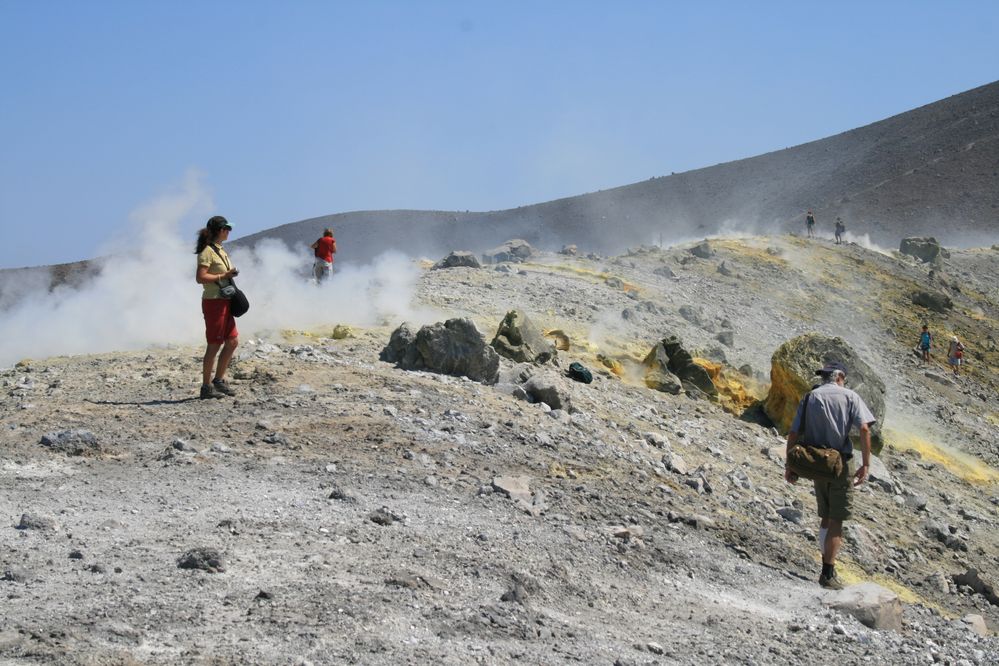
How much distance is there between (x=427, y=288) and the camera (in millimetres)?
17734

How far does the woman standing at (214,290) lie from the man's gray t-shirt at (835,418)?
4042mm

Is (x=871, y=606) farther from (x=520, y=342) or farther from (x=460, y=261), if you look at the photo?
(x=460, y=261)

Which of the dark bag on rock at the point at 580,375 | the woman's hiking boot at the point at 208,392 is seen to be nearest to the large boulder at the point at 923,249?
the dark bag on rock at the point at 580,375

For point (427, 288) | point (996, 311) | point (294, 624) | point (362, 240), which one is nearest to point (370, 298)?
point (427, 288)

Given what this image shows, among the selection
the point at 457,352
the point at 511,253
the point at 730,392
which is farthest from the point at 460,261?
the point at 457,352

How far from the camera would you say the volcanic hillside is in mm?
62531

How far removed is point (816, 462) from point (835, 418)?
0.30 metres

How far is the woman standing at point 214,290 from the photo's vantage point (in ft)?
26.9

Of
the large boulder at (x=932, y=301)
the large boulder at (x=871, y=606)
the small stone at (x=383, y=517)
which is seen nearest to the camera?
the small stone at (x=383, y=517)

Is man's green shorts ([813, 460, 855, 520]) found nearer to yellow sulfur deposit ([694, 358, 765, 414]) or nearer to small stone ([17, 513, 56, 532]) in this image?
small stone ([17, 513, 56, 532])

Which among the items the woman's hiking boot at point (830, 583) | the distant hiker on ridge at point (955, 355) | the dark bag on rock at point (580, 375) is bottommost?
the woman's hiking boot at point (830, 583)

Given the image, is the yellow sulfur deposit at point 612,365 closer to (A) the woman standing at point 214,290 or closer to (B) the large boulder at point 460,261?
(A) the woman standing at point 214,290

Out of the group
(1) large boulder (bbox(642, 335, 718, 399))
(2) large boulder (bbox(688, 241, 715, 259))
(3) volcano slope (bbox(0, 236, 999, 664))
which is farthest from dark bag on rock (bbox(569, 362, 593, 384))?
(2) large boulder (bbox(688, 241, 715, 259))

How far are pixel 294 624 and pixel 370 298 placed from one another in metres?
10.4
